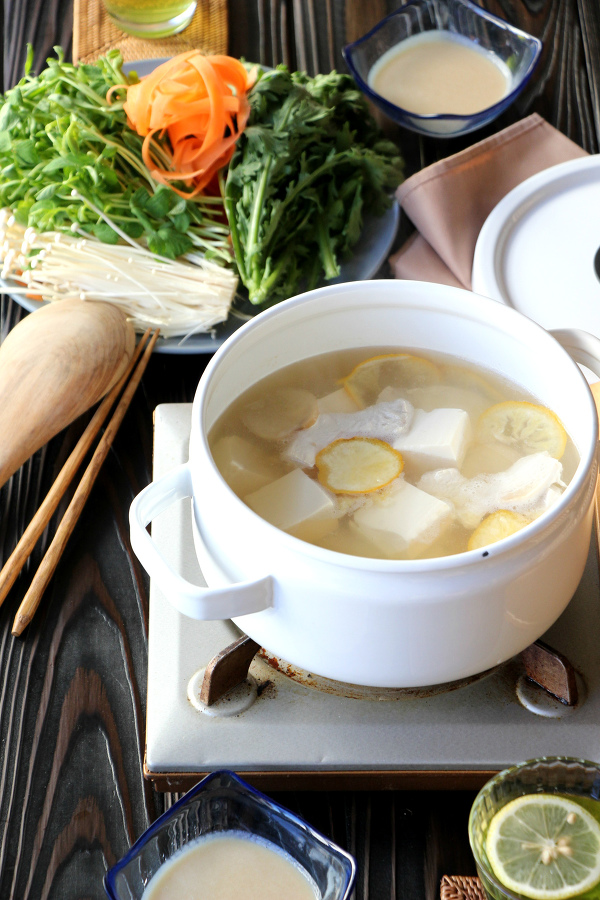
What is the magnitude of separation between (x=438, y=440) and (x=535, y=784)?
0.34 meters

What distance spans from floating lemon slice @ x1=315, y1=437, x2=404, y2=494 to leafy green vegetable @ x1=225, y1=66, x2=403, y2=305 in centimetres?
46

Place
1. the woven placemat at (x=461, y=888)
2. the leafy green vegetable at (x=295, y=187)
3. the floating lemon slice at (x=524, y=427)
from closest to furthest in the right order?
the woven placemat at (x=461, y=888) → the floating lemon slice at (x=524, y=427) → the leafy green vegetable at (x=295, y=187)

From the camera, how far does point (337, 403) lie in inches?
38.7

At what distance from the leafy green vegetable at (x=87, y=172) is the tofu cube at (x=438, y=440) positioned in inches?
22.6

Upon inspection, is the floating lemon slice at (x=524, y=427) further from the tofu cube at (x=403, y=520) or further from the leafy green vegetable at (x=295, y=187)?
the leafy green vegetable at (x=295, y=187)

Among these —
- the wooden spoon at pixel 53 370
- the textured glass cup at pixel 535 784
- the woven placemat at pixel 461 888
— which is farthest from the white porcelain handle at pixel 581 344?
the wooden spoon at pixel 53 370

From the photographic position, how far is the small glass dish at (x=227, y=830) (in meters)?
0.72

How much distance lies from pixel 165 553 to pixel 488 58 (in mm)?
1135

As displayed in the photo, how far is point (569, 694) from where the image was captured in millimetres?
850

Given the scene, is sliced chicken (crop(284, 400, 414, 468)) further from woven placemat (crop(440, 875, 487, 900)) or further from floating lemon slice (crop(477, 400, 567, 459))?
woven placemat (crop(440, 875, 487, 900))

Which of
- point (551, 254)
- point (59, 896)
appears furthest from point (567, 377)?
point (59, 896)

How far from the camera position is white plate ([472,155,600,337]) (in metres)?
1.22

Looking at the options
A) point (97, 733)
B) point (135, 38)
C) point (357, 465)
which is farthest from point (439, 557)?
point (135, 38)

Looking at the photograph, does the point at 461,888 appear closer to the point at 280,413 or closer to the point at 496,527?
the point at 496,527
